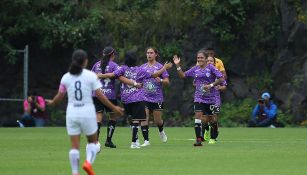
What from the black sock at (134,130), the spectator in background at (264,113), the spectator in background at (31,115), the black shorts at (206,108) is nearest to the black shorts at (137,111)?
the black sock at (134,130)

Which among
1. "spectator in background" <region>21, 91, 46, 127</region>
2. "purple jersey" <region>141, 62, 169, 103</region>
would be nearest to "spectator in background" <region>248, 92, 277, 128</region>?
"spectator in background" <region>21, 91, 46, 127</region>

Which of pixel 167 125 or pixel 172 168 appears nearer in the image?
pixel 172 168

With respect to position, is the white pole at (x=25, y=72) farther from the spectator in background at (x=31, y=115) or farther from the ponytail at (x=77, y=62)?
the ponytail at (x=77, y=62)

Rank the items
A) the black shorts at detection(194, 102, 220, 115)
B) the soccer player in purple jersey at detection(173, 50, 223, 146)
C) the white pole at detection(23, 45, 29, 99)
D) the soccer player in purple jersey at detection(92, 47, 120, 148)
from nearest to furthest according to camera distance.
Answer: the soccer player in purple jersey at detection(92, 47, 120, 148), the soccer player in purple jersey at detection(173, 50, 223, 146), the black shorts at detection(194, 102, 220, 115), the white pole at detection(23, 45, 29, 99)

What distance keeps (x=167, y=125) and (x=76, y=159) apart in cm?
2482

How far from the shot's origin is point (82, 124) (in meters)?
14.5

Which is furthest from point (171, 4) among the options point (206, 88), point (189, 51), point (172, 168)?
point (172, 168)

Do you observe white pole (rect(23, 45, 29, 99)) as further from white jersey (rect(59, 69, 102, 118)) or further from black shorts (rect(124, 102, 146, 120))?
white jersey (rect(59, 69, 102, 118))

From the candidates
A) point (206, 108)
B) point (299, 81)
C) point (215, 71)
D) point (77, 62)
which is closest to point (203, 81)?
point (215, 71)

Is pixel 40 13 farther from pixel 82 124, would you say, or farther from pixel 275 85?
pixel 82 124

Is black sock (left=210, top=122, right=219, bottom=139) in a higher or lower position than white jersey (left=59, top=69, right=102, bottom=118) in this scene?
lower

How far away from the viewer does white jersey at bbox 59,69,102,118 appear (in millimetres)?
14555

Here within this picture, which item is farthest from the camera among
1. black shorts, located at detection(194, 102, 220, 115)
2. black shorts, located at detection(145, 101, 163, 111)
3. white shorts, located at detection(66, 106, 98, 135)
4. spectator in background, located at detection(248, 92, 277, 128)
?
spectator in background, located at detection(248, 92, 277, 128)

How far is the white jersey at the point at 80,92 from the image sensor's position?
14555 millimetres
